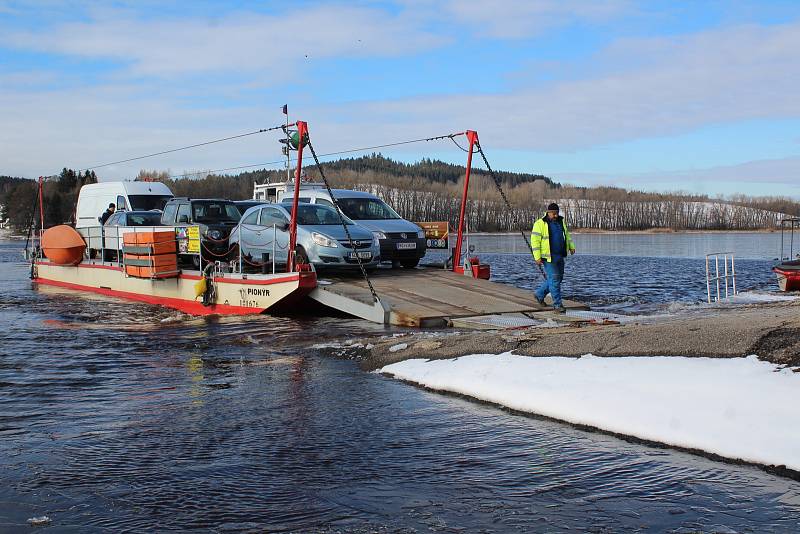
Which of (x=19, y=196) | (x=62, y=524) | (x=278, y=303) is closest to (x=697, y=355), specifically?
(x=62, y=524)

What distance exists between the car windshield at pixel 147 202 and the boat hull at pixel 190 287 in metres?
2.57

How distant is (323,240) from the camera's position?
656 inches

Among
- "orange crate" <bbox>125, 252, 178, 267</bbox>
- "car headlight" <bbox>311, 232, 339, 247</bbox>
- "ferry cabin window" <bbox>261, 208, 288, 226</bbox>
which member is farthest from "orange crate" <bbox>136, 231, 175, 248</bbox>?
"car headlight" <bbox>311, 232, 339, 247</bbox>

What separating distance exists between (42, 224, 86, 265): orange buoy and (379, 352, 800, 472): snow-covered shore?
59.1ft

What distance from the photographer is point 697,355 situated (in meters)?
7.25

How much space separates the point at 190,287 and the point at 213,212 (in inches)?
101

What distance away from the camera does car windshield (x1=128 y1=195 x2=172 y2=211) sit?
25031 millimetres

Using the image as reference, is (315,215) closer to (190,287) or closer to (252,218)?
(252,218)

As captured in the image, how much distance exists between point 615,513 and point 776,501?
1019mm

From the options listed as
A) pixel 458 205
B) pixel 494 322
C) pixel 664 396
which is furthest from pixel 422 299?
pixel 458 205

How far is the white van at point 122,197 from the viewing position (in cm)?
2511

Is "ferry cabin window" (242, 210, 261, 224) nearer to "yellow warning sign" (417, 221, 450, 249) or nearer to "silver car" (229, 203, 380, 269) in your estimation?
"silver car" (229, 203, 380, 269)

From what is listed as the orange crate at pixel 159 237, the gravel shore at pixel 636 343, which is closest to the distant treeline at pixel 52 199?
the orange crate at pixel 159 237

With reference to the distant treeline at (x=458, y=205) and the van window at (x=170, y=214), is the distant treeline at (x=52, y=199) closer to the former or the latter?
the distant treeline at (x=458, y=205)
